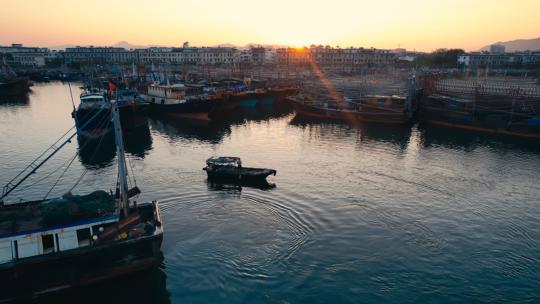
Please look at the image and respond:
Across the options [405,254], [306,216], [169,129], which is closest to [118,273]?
[306,216]

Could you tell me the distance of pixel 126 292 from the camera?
19.9 m

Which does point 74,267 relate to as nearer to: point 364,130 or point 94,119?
point 94,119

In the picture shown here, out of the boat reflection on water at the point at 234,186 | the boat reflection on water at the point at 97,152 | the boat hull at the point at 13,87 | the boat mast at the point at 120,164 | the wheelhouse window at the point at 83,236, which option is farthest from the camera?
the boat hull at the point at 13,87

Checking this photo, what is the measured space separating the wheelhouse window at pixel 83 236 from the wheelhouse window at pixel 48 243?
1277 mm

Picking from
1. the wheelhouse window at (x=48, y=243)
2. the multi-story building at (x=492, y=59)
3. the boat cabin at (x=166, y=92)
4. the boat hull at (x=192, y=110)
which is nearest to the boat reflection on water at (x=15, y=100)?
the boat cabin at (x=166, y=92)

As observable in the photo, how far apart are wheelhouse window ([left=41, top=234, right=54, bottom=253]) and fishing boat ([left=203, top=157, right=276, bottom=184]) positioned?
1753 cm

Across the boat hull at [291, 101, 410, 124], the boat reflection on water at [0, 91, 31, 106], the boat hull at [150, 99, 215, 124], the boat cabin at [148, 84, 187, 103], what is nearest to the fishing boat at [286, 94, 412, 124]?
the boat hull at [291, 101, 410, 124]

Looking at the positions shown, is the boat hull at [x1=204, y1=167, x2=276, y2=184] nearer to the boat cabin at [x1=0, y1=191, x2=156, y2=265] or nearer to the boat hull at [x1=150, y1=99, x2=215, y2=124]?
the boat cabin at [x1=0, y1=191, x2=156, y2=265]

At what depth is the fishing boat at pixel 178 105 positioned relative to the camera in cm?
7031

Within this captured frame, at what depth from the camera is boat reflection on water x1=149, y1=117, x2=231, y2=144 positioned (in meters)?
57.9

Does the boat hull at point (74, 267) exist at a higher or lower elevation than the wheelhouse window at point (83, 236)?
lower

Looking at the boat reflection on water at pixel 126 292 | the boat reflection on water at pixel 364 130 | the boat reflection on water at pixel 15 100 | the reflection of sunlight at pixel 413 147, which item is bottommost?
the boat reflection on water at pixel 126 292

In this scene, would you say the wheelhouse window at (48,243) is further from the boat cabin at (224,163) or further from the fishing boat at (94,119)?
the fishing boat at (94,119)

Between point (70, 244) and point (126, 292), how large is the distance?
156 inches
